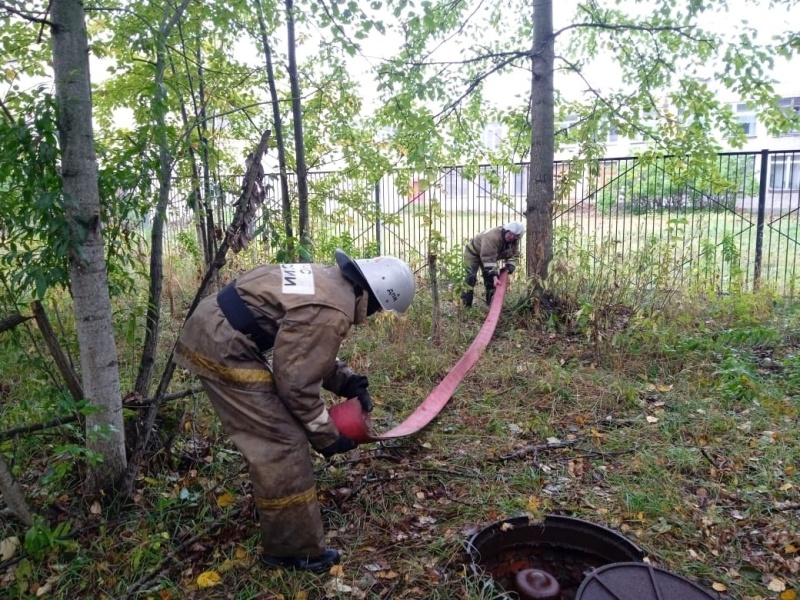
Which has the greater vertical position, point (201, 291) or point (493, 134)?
point (493, 134)

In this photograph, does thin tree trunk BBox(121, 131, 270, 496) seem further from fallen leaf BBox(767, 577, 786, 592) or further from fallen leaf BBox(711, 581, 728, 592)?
fallen leaf BBox(767, 577, 786, 592)

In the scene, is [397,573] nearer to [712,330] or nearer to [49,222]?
[49,222]

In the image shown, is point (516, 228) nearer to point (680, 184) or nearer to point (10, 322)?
point (680, 184)

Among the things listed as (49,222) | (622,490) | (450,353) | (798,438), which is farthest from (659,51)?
(49,222)

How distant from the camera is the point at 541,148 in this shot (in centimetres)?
724

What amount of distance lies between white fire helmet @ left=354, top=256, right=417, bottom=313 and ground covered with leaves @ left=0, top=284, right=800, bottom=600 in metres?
1.31

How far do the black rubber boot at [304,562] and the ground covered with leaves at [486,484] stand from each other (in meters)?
0.05

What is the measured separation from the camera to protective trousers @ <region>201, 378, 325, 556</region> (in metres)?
2.84

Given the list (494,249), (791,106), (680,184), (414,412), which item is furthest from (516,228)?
(414,412)

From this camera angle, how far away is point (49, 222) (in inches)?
102

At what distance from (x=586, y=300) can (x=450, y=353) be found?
66.6 inches

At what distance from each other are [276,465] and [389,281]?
106 centimetres

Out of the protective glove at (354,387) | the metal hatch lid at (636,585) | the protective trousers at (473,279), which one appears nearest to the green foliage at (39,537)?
the protective glove at (354,387)

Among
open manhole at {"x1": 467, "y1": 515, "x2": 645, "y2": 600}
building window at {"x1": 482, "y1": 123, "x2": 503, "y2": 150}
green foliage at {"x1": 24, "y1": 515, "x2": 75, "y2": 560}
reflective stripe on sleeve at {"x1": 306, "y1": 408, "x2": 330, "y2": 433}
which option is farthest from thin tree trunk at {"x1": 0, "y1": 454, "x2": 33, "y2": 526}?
building window at {"x1": 482, "y1": 123, "x2": 503, "y2": 150}
